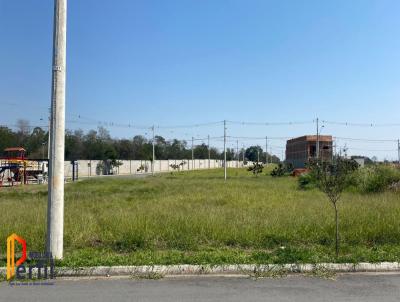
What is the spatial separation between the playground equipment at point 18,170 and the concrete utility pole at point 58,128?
1432 inches

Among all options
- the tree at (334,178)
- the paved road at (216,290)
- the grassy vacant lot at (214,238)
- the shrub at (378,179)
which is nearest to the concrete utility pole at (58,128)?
the grassy vacant lot at (214,238)

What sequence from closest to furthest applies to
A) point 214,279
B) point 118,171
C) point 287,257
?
1. point 214,279
2. point 287,257
3. point 118,171

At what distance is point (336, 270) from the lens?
7449mm

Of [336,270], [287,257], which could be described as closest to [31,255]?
[287,257]

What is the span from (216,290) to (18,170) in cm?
4357

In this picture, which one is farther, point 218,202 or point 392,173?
point 392,173

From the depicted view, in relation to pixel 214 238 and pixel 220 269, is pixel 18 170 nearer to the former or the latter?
pixel 214 238

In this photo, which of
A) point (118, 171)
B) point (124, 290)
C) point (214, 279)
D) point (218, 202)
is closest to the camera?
point (124, 290)

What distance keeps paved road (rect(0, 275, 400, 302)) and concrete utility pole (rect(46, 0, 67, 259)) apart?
129cm

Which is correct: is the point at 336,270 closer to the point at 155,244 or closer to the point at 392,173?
the point at 155,244

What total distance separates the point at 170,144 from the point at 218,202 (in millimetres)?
113624

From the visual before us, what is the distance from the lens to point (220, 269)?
739 centimetres

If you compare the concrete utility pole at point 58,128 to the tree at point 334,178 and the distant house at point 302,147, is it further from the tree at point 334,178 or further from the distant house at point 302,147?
the distant house at point 302,147

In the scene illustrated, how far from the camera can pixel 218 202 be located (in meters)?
17.9
